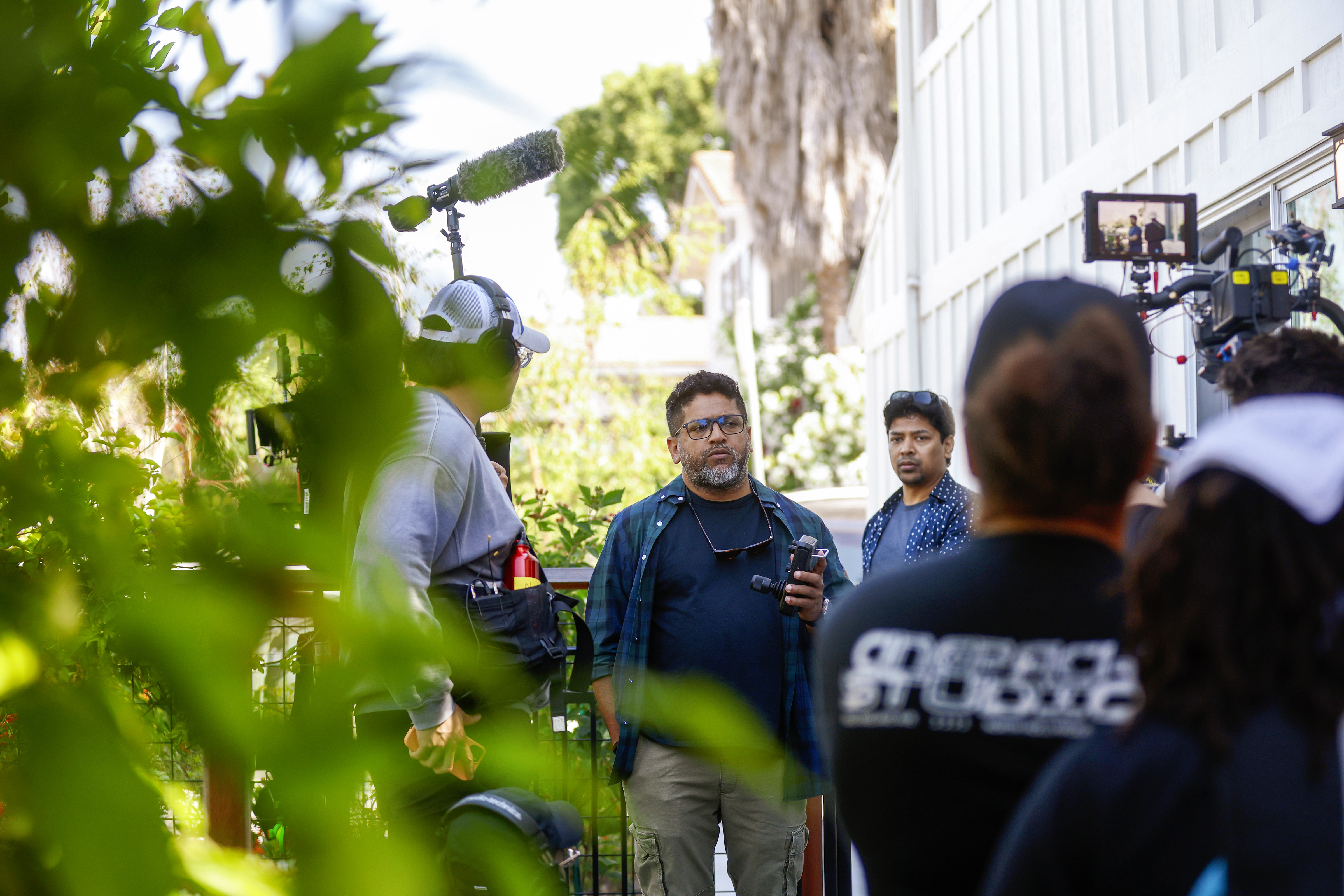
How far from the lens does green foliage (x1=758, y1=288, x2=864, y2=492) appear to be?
18.4 meters

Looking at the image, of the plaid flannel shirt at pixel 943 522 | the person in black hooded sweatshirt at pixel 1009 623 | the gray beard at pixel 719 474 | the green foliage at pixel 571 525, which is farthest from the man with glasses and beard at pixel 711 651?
the person in black hooded sweatshirt at pixel 1009 623

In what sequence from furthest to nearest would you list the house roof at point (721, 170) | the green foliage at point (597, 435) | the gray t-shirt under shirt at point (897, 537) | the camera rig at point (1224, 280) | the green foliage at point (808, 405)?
the house roof at point (721, 170)
the green foliage at point (808, 405)
the green foliage at point (597, 435)
the gray t-shirt under shirt at point (897, 537)
the camera rig at point (1224, 280)

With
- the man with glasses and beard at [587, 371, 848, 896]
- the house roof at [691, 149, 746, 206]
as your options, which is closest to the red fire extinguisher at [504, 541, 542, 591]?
the man with glasses and beard at [587, 371, 848, 896]

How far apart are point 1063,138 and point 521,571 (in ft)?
19.9

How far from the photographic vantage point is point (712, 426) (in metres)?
3.67

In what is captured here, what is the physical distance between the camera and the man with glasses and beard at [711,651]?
3402 millimetres

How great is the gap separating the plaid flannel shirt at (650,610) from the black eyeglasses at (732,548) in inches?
0.8

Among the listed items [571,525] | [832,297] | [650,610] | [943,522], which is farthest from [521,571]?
[832,297]

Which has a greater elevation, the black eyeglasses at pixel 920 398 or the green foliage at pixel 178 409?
the black eyeglasses at pixel 920 398

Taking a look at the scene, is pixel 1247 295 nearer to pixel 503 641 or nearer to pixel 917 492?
pixel 917 492

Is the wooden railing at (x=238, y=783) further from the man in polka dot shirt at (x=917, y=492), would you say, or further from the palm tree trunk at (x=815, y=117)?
the palm tree trunk at (x=815, y=117)

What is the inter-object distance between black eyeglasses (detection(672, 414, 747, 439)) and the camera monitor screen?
1.53 meters

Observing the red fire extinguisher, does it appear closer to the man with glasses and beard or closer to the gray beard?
the man with glasses and beard

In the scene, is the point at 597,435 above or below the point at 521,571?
above
